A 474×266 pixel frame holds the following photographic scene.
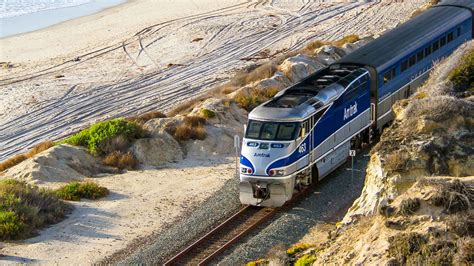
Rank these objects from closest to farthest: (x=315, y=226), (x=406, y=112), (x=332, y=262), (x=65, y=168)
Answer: (x=332, y=262) → (x=406, y=112) → (x=315, y=226) → (x=65, y=168)

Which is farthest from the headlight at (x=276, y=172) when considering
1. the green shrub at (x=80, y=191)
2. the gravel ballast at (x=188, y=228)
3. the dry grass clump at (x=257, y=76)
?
the dry grass clump at (x=257, y=76)

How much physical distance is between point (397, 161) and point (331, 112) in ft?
27.4

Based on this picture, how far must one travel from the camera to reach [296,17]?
205 ft

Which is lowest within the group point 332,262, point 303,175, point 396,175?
point 303,175

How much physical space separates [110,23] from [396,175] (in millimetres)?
51678

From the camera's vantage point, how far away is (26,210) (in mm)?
22688

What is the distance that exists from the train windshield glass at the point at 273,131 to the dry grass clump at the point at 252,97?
10.8 m

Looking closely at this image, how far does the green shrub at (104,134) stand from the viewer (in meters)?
28.9

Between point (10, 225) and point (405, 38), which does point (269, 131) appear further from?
point (405, 38)

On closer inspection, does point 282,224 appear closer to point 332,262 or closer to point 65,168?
point 332,262

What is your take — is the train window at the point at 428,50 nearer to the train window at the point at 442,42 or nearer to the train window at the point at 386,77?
the train window at the point at 442,42

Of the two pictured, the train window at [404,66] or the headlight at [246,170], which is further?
the train window at [404,66]

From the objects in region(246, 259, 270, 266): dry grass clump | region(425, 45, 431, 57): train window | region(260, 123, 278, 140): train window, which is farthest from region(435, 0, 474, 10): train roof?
region(246, 259, 270, 266): dry grass clump

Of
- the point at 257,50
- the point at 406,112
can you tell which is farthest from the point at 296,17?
the point at 406,112
